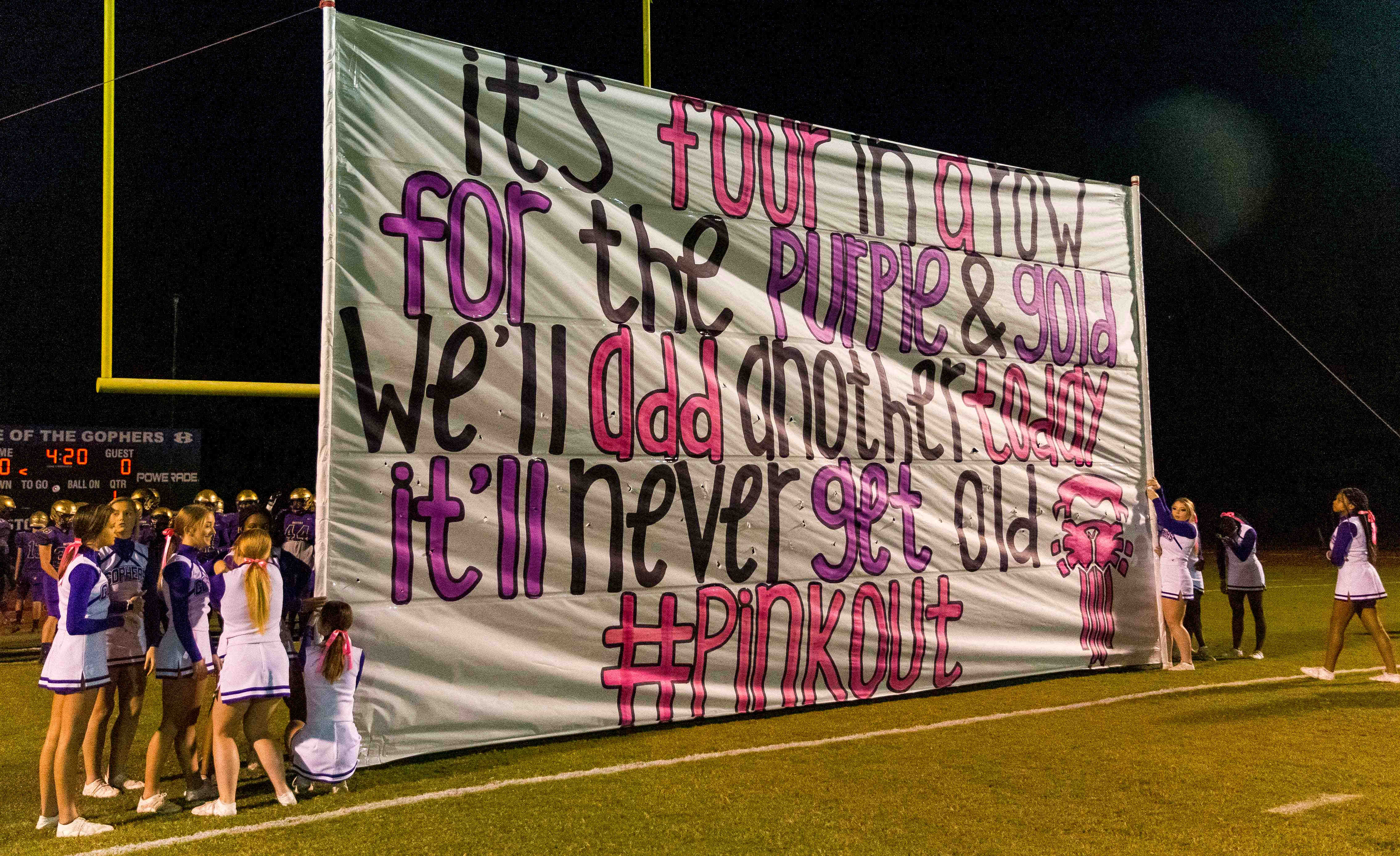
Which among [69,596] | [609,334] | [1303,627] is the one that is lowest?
[1303,627]

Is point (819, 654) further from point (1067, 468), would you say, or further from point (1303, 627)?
point (1303, 627)

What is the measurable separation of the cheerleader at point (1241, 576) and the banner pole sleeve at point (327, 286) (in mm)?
8637

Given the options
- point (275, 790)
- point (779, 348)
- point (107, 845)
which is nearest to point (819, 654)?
point (779, 348)

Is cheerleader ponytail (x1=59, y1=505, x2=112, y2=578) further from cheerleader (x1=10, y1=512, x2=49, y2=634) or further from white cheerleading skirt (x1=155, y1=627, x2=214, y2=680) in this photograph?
cheerleader (x1=10, y1=512, x2=49, y2=634)

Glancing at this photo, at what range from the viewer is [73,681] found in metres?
4.87

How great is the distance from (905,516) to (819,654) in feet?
4.68

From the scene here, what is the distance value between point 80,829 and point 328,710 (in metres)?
1.21

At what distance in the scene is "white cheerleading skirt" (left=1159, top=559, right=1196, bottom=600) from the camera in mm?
9758

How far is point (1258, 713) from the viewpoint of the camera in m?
7.39

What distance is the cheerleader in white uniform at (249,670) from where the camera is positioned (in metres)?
5.07

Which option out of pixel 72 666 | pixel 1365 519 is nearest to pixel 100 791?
pixel 72 666

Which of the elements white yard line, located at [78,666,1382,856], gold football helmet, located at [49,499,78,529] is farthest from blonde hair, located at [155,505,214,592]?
gold football helmet, located at [49,499,78,529]

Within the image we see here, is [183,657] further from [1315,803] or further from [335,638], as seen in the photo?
[1315,803]

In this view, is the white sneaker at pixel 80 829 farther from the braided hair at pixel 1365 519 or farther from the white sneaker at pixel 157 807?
the braided hair at pixel 1365 519
